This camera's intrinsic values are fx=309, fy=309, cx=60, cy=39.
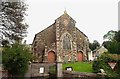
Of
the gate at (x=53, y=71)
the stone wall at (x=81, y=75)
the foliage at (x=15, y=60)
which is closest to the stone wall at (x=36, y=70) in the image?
the gate at (x=53, y=71)

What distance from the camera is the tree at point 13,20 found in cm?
2108

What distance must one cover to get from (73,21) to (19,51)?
2211 centimetres

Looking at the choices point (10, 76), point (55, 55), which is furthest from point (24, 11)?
point (55, 55)

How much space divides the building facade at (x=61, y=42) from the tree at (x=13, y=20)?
1168 inches

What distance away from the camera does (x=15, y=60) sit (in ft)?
111

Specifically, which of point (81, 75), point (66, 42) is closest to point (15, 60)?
point (81, 75)

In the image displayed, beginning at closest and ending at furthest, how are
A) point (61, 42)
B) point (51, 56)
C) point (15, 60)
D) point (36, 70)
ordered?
point (15, 60)
point (36, 70)
point (51, 56)
point (61, 42)

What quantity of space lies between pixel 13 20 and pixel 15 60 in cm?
1253

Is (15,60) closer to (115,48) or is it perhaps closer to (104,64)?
(104,64)

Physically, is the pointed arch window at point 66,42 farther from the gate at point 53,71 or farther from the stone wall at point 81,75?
the stone wall at point 81,75

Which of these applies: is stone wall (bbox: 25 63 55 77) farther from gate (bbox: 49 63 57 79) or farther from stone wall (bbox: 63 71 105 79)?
stone wall (bbox: 63 71 105 79)

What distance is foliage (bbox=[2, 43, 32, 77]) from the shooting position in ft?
109

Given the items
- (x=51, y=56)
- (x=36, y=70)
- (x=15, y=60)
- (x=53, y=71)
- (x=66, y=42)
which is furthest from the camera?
(x=66, y=42)

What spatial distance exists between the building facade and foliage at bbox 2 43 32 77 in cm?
1704
